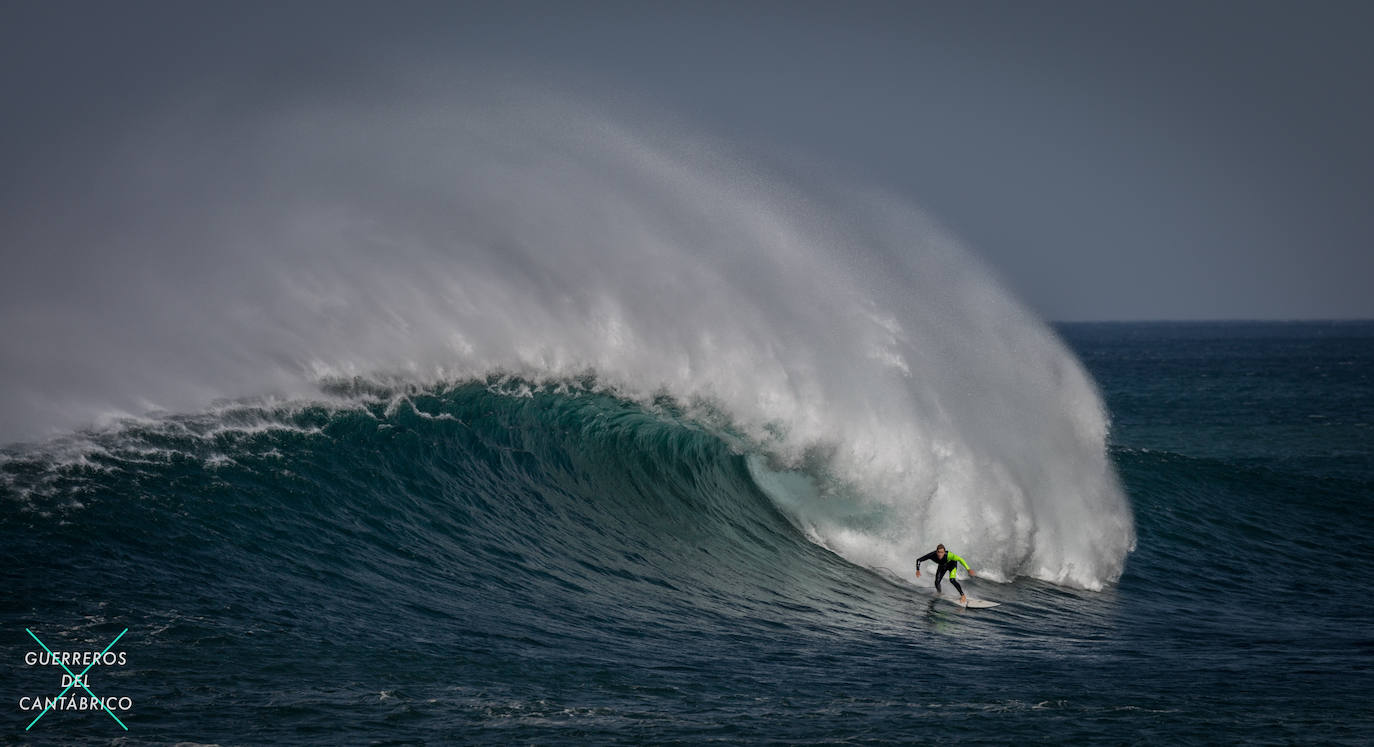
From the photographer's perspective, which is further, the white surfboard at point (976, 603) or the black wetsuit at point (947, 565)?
the black wetsuit at point (947, 565)

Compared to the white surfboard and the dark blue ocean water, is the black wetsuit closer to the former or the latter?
the white surfboard

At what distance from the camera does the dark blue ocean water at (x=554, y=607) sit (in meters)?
7.91

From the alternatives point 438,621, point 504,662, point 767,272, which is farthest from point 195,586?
point 767,272

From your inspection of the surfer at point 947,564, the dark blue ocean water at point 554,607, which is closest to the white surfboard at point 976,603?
the surfer at point 947,564

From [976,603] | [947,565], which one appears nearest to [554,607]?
[947,565]

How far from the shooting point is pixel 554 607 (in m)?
10.6

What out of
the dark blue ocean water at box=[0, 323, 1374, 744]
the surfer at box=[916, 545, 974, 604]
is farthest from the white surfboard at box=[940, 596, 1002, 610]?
the dark blue ocean water at box=[0, 323, 1374, 744]

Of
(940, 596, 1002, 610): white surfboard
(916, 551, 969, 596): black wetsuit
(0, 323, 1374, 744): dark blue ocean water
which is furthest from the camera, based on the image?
(916, 551, 969, 596): black wetsuit

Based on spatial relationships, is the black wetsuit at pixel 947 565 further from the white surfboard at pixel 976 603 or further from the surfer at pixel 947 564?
the white surfboard at pixel 976 603

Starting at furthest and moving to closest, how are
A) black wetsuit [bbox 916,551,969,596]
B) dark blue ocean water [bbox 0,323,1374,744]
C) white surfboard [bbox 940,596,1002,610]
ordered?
black wetsuit [bbox 916,551,969,596] → white surfboard [bbox 940,596,1002,610] → dark blue ocean water [bbox 0,323,1374,744]

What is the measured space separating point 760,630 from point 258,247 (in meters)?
9.64

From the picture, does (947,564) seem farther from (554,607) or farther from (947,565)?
(554,607)

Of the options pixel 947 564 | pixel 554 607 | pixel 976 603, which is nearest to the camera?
pixel 554 607

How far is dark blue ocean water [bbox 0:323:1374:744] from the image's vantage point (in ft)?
25.9
